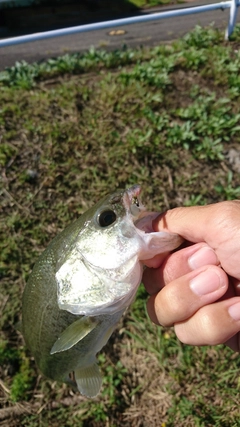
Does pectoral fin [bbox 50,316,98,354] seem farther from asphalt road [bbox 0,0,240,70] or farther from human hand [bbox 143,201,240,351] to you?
asphalt road [bbox 0,0,240,70]

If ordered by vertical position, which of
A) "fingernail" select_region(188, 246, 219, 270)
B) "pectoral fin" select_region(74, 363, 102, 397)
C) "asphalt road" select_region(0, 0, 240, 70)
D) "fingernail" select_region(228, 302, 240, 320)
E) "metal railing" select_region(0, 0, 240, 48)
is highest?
"metal railing" select_region(0, 0, 240, 48)

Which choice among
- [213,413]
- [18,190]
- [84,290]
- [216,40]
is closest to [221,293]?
[84,290]

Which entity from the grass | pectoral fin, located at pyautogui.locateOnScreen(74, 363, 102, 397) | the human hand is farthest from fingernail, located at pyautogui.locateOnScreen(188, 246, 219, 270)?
the grass

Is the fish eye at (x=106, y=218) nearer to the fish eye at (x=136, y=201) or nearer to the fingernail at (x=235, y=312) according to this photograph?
the fish eye at (x=136, y=201)

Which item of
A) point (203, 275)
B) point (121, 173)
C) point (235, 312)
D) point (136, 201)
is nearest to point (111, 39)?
point (121, 173)

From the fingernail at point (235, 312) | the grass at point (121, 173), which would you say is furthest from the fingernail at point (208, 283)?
the grass at point (121, 173)
